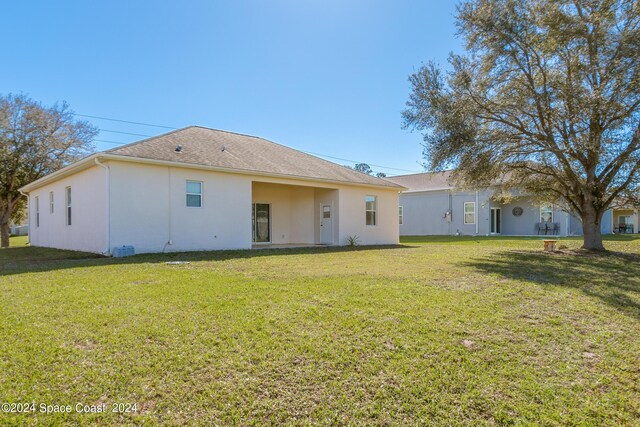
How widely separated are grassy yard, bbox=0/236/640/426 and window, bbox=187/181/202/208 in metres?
6.35

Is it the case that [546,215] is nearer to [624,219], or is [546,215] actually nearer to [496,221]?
[496,221]

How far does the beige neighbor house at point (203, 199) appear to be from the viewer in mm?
11680

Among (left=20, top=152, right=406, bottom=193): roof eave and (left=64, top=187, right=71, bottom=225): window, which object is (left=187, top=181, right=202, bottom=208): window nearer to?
(left=20, top=152, right=406, bottom=193): roof eave

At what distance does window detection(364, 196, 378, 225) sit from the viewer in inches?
720

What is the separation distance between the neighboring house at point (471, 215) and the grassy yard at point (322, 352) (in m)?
20.5

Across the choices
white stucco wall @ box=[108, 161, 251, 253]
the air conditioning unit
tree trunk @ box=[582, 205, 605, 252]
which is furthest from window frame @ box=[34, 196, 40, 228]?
tree trunk @ box=[582, 205, 605, 252]

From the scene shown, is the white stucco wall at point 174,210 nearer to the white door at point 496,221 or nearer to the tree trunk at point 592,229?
the tree trunk at point 592,229

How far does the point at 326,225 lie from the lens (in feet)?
57.9

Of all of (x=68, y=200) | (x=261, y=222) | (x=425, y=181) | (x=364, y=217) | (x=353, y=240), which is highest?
(x=425, y=181)

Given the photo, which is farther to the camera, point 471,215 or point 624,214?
point 624,214

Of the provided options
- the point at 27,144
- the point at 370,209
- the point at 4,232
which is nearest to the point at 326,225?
the point at 370,209

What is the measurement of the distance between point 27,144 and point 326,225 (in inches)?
685

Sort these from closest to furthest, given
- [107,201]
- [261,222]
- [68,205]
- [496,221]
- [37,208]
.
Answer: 1. [107,201]
2. [68,205]
3. [261,222]
4. [37,208]
5. [496,221]

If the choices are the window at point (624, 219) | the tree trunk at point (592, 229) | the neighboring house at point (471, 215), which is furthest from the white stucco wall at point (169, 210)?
the window at point (624, 219)
